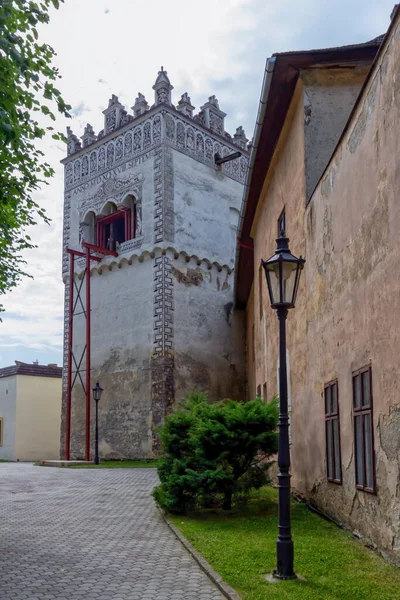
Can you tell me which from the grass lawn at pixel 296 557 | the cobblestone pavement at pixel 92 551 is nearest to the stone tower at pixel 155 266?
the cobblestone pavement at pixel 92 551

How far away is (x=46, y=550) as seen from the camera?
7578 mm

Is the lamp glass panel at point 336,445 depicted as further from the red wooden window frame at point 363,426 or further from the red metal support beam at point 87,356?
the red metal support beam at point 87,356

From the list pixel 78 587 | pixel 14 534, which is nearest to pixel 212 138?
pixel 14 534

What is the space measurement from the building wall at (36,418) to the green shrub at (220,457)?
2615 cm

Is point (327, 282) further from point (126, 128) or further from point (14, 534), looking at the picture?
point (126, 128)

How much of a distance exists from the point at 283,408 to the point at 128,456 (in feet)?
64.1

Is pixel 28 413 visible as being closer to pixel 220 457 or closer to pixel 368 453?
pixel 220 457

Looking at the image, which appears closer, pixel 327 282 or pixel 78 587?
pixel 78 587

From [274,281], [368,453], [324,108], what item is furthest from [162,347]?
[274,281]

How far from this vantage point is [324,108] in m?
11.2

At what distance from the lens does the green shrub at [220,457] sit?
9602 millimetres

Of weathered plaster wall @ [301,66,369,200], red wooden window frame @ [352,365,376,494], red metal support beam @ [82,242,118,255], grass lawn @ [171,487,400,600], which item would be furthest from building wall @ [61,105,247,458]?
red wooden window frame @ [352,365,376,494]

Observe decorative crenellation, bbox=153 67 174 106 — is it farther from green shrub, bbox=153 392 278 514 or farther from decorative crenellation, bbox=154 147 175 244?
green shrub, bbox=153 392 278 514

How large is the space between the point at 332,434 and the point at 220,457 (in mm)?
1726
